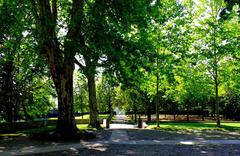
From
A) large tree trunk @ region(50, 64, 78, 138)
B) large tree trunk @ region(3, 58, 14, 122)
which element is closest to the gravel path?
large tree trunk @ region(50, 64, 78, 138)

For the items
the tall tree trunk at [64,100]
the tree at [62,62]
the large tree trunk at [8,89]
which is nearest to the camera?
the tree at [62,62]

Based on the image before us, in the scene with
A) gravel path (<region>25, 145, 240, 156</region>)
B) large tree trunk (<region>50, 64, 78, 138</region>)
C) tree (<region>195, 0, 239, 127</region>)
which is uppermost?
tree (<region>195, 0, 239, 127</region>)

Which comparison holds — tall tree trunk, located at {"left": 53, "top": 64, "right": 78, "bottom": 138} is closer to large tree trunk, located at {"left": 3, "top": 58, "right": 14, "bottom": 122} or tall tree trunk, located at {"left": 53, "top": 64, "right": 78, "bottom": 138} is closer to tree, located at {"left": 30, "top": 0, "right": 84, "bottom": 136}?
tree, located at {"left": 30, "top": 0, "right": 84, "bottom": 136}

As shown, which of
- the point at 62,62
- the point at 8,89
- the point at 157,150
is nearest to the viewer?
the point at 157,150

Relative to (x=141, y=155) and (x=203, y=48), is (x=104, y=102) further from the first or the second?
(x=141, y=155)

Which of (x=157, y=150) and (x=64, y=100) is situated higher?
(x=64, y=100)

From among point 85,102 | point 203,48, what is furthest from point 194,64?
point 85,102

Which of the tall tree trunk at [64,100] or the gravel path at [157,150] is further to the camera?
the tall tree trunk at [64,100]

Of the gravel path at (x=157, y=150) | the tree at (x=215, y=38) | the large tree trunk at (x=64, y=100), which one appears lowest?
the gravel path at (x=157, y=150)

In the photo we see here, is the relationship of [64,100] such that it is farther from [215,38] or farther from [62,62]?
[215,38]

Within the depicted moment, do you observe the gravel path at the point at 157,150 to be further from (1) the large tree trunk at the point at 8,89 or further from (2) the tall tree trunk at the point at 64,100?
(1) the large tree trunk at the point at 8,89

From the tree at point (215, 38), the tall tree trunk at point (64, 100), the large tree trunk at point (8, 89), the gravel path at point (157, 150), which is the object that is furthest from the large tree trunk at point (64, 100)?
the tree at point (215, 38)

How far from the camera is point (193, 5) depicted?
106 ft

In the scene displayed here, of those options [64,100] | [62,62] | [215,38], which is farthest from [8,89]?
[215,38]
